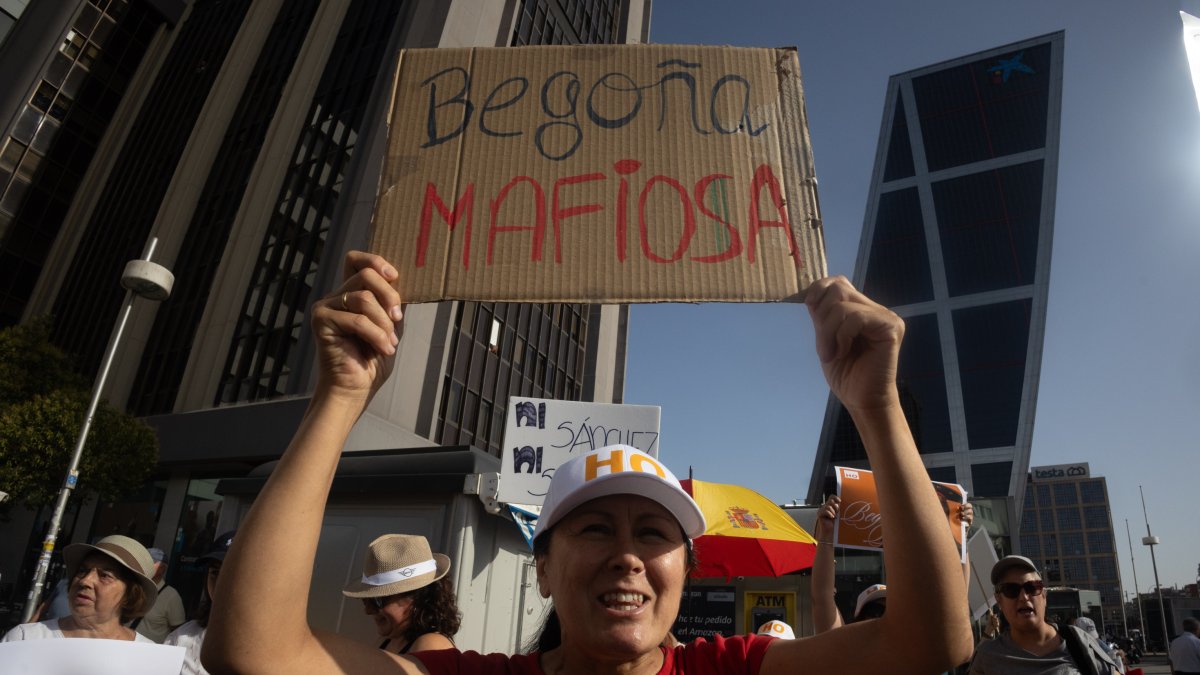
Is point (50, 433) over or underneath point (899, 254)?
underneath

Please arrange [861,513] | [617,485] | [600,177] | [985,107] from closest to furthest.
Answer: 1. [617,485]
2. [600,177]
3. [861,513]
4. [985,107]

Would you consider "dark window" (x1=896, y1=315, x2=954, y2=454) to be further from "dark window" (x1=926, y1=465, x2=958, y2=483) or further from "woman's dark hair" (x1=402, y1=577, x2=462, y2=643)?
"woman's dark hair" (x1=402, y1=577, x2=462, y2=643)

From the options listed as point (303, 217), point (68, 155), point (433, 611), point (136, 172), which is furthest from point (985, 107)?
point (433, 611)

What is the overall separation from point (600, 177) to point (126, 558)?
112 inches

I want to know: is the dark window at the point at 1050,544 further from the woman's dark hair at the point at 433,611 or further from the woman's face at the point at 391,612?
the woman's face at the point at 391,612

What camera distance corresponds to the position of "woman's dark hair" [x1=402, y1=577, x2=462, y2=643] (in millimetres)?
3148

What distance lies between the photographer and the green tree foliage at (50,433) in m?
13.7

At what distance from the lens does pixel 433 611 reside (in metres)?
3.20

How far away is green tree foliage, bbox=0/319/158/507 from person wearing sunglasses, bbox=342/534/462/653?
48.5 ft

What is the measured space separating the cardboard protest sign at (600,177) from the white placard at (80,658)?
142cm

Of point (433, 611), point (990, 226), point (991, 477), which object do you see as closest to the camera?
point (433, 611)

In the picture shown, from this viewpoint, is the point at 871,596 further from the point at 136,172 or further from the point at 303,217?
the point at 136,172

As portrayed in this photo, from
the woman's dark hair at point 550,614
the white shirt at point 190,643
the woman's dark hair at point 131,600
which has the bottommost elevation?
the white shirt at point 190,643

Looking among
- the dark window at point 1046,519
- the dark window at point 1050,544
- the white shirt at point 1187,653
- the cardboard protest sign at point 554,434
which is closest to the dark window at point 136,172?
the cardboard protest sign at point 554,434
